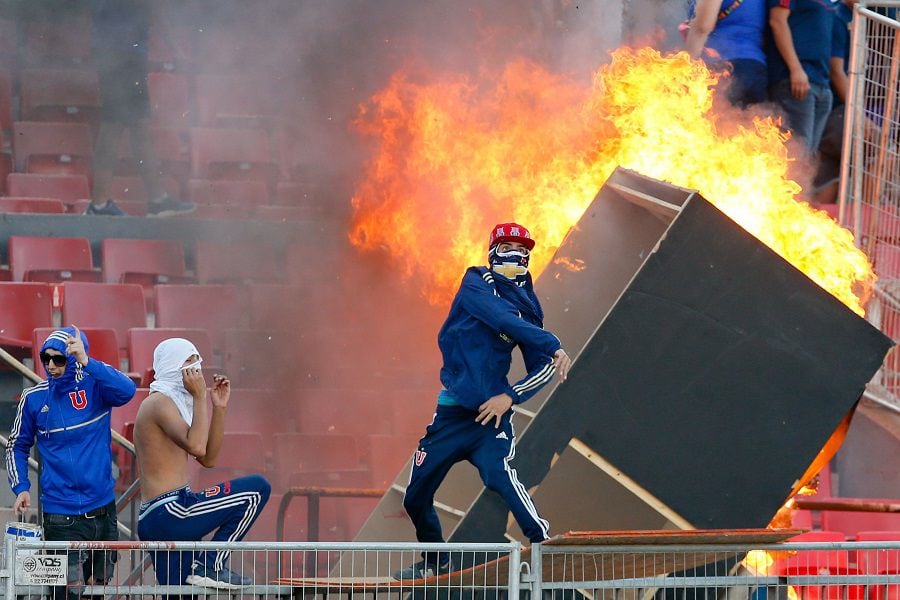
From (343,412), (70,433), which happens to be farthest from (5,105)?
(70,433)

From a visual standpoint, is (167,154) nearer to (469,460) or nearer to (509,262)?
(509,262)

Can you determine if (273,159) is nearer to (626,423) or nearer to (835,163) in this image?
(835,163)

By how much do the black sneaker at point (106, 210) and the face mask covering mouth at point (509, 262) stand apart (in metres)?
6.89

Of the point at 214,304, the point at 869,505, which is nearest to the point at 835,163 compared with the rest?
the point at 869,505

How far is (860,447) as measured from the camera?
1023cm

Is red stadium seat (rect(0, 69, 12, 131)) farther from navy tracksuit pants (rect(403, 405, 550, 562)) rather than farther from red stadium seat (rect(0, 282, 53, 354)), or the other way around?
navy tracksuit pants (rect(403, 405, 550, 562))

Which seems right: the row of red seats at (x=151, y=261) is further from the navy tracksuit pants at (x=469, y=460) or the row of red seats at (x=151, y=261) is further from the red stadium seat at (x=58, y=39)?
the navy tracksuit pants at (x=469, y=460)

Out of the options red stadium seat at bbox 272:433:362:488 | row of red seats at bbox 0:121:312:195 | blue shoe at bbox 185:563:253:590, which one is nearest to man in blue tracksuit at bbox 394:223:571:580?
blue shoe at bbox 185:563:253:590

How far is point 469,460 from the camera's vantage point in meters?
6.58

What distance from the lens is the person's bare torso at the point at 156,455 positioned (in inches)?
249

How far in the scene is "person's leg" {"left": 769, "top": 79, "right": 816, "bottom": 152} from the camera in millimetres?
11031

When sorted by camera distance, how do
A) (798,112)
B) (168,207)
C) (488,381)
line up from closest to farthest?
(488,381)
(798,112)
(168,207)

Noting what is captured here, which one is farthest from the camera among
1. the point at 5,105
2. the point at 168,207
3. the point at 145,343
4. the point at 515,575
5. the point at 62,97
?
the point at 62,97

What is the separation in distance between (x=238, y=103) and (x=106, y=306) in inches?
157
